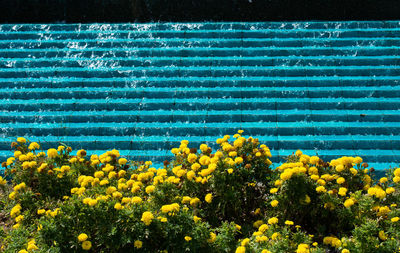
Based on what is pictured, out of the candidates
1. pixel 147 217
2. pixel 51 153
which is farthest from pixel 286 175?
pixel 51 153

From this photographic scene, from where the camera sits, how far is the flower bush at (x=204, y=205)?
4512 mm

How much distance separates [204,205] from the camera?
17.3 feet

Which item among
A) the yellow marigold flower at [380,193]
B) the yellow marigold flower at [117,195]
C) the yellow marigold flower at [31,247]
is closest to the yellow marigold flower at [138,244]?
the yellow marigold flower at [117,195]

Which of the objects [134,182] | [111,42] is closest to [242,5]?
[111,42]

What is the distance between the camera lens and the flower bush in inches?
178

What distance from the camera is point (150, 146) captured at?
6.82 m

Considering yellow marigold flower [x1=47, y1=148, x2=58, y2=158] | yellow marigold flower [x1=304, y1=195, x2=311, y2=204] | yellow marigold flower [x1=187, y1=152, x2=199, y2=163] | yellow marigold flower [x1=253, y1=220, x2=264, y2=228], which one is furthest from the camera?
yellow marigold flower [x1=47, y1=148, x2=58, y2=158]

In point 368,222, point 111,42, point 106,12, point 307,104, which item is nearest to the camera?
point 368,222

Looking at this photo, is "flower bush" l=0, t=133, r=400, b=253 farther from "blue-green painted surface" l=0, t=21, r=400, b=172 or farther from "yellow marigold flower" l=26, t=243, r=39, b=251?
"blue-green painted surface" l=0, t=21, r=400, b=172

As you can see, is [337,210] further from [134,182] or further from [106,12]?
[106,12]

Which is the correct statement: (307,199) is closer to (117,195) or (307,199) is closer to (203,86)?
(117,195)

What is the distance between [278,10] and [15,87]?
5342 millimetres

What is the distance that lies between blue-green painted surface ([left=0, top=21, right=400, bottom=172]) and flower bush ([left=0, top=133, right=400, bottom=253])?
1.26 m

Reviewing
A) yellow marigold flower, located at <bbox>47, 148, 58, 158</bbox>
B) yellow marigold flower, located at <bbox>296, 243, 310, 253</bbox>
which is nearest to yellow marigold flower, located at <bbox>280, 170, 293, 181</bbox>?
yellow marigold flower, located at <bbox>296, 243, 310, 253</bbox>
